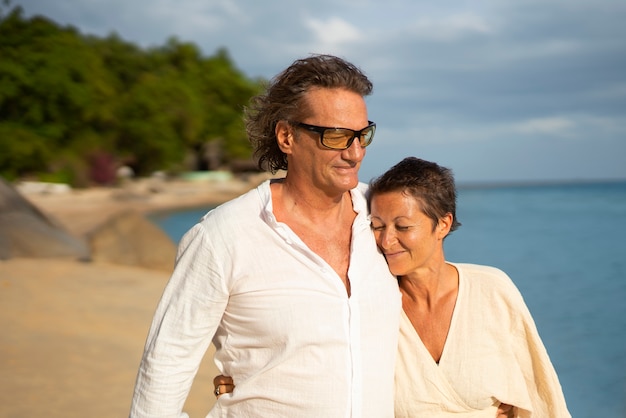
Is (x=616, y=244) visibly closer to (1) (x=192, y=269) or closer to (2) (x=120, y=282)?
(2) (x=120, y=282)

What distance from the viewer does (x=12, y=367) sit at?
6.55m

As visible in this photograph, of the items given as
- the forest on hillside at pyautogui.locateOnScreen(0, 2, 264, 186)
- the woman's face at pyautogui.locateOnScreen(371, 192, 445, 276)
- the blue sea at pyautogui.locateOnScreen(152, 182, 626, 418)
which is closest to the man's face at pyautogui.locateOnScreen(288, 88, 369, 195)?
the woman's face at pyautogui.locateOnScreen(371, 192, 445, 276)

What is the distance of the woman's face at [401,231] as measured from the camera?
2.66 metres

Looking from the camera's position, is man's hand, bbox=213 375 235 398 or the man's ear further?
the man's ear

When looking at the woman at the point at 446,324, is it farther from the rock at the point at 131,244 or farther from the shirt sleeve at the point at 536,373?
the rock at the point at 131,244

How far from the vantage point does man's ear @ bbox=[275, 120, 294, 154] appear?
2.64 m

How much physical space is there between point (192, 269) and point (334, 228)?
0.57 meters

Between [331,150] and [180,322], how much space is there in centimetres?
78

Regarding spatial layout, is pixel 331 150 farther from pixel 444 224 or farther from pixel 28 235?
pixel 28 235

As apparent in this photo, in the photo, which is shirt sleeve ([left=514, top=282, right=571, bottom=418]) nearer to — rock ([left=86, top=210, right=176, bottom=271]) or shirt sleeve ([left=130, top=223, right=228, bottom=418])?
shirt sleeve ([left=130, top=223, right=228, bottom=418])

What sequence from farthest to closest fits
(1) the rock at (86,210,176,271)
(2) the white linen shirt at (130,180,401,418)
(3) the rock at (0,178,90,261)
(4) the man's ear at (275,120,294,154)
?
1. (1) the rock at (86,210,176,271)
2. (3) the rock at (0,178,90,261)
3. (4) the man's ear at (275,120,294,154)
4. (2) the white linen shirt at (130,180,401,418)

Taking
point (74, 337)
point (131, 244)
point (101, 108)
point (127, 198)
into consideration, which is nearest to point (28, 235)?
point (131, 244)

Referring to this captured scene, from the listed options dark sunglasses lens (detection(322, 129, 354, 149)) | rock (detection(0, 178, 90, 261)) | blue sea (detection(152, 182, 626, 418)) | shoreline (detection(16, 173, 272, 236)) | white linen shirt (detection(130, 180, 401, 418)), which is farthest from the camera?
shoreline (detection(16, 173, 272, 236))

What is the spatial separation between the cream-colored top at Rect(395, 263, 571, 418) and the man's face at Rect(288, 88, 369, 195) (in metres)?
0.63
